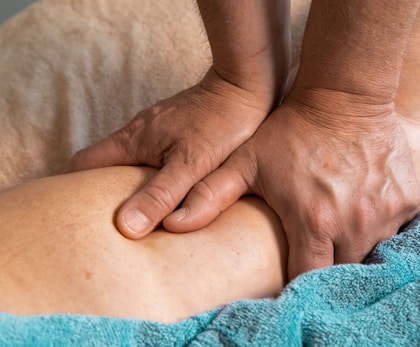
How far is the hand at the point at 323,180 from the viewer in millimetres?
814

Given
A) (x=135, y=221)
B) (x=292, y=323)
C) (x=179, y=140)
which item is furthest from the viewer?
(x=179, y=140)

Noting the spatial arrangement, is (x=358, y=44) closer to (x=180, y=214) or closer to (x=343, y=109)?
(x=343, y=109)

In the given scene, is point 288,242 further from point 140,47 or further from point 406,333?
point 140,47

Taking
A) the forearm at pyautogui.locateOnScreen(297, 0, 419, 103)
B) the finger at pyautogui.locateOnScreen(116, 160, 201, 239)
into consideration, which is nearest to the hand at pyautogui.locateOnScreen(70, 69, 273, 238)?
the finger at pyautogui.locateOnScreen(116, 160, 201, 239)

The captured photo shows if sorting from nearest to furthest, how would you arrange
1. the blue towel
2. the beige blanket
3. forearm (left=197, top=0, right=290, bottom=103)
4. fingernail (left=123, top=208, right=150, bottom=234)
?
1. the blue towel
2. fingernail (left=123, top=208, right=150, bottom=234)
3. forearm (left=197, top=0, right=290, bottom=103)
4. the beige blanket

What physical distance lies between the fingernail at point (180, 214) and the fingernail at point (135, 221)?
0.13 feet

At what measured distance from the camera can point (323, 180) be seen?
0.82 m

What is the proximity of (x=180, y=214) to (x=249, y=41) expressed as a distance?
0.96ft

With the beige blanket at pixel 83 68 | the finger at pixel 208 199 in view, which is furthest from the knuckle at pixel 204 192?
the beige blanket at pixel 83 68

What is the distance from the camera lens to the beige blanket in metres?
1.16

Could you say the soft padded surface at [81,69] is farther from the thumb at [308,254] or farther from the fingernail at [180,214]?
the thumb at [308,254]

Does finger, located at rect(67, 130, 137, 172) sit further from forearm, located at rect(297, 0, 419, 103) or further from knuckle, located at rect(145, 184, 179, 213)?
forearm, located at rect(297, 0, 419, 103)

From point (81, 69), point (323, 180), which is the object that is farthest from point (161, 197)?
point (81, 69)

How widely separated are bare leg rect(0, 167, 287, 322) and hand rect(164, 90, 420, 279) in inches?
1.2
